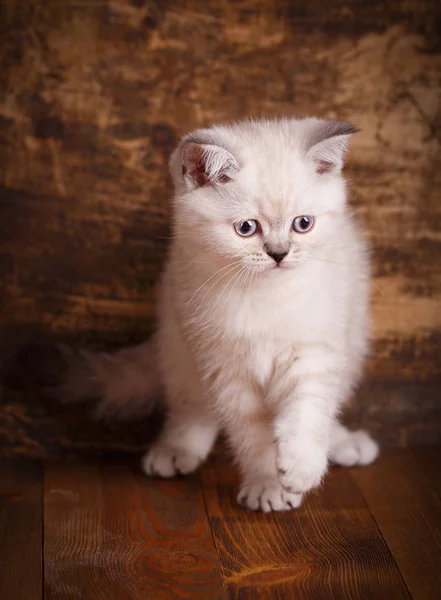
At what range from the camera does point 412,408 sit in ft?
7.49

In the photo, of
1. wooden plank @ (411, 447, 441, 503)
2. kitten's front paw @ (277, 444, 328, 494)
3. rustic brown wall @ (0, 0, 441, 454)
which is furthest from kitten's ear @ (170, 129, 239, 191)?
wooden plank @ (411, 447, 441, 503)

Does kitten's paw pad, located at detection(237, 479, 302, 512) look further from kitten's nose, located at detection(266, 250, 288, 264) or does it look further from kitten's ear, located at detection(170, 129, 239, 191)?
kitten's ear, located at detection(170, 129, 239, 191)

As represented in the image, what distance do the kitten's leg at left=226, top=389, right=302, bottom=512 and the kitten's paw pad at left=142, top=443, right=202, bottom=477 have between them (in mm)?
180

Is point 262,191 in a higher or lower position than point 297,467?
higher

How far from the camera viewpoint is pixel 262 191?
1673mm

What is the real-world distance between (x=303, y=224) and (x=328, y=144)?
176mm

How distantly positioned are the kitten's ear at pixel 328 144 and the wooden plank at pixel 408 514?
2.66 ft

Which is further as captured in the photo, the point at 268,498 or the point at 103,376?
the point at 103,376

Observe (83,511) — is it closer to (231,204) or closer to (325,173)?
(231,204)

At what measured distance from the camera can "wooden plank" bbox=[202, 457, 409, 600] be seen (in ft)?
5.25

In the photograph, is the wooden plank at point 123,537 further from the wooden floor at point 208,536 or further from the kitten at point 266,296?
the kitten at point 266,296

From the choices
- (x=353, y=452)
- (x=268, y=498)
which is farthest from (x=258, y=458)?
(x=353, y=452)

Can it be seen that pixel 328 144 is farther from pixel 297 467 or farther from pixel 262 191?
pixel 297 467

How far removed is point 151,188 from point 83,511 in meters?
0.87
